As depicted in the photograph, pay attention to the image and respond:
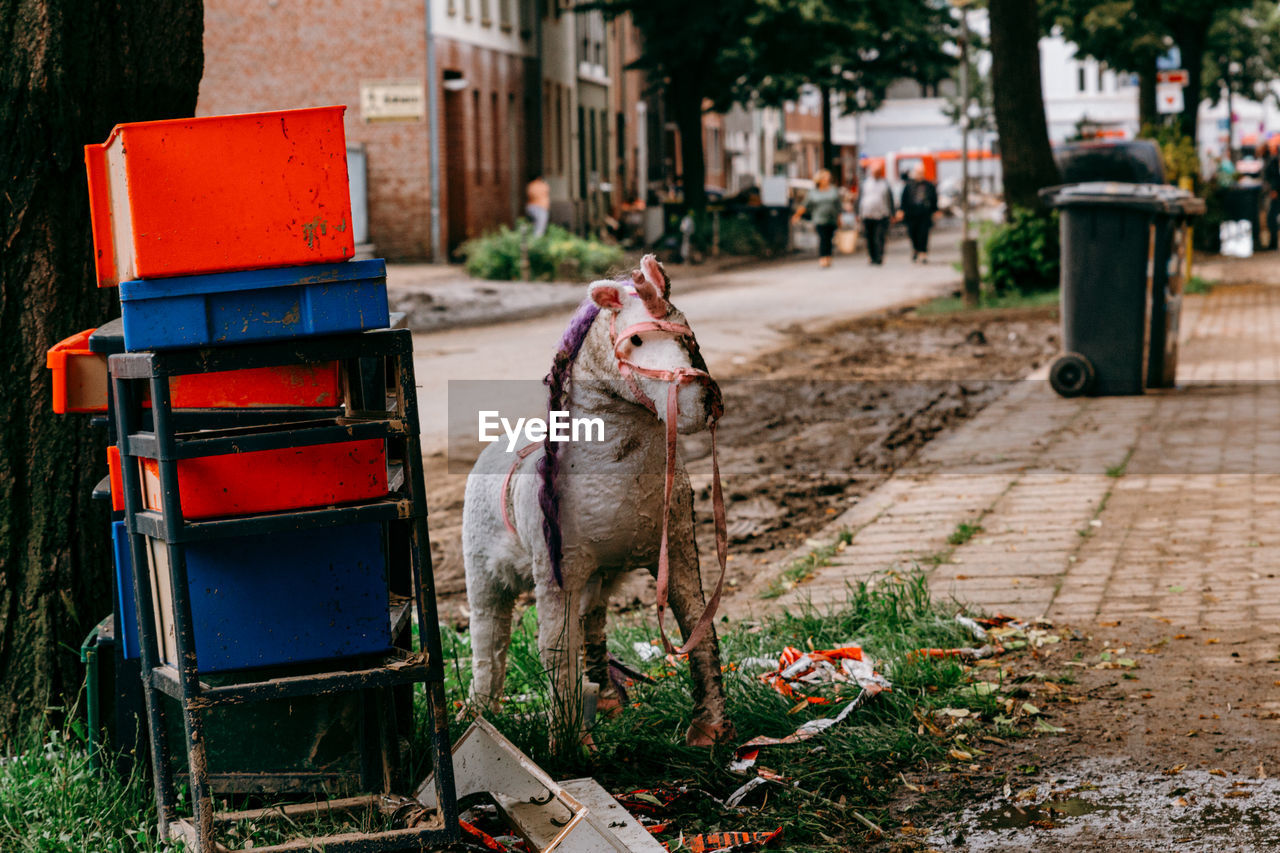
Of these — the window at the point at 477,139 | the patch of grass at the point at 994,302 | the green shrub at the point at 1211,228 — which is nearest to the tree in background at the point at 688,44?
the window at the point at 477,139

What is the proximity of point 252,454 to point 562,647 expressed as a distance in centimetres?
112

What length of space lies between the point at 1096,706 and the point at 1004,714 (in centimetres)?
30

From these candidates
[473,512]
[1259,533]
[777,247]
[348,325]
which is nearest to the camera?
[348,325]

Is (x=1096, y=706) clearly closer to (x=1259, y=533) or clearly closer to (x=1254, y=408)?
(x=1259, y=533)

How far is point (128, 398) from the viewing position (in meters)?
3.62

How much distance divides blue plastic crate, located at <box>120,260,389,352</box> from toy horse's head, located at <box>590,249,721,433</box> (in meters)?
0.66

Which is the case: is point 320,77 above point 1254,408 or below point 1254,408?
above

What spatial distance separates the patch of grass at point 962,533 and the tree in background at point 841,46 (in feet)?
97.7

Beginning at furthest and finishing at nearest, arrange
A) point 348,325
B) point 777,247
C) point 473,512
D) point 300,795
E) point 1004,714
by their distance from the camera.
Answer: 1. point 777,247
2. point 1004,714
3. point 473,512
4. point 300,795
5. point 348,325

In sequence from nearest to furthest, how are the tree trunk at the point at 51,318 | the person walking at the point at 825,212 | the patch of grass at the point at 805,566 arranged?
the tree trunk at the point at 51,318
the patch of grass at the point at 805,566
the person walking at the point at 825,212

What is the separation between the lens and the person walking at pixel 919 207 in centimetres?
3256

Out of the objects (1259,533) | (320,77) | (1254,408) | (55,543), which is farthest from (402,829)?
(320,77)

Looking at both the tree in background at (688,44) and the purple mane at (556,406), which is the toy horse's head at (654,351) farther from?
the tree in background at (688,44)

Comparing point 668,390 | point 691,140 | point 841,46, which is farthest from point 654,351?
point 841,46
